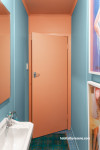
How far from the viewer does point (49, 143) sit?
2027 mm

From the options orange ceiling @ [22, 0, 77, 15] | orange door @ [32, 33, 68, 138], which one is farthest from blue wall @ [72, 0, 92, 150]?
orange door @ [32, 33, 68, 138]

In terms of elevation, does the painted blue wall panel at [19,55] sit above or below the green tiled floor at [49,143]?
above

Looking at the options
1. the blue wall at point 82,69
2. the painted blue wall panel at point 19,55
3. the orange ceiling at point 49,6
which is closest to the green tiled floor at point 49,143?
the blue wall at point 82,69

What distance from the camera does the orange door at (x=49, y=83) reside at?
2.19 metres

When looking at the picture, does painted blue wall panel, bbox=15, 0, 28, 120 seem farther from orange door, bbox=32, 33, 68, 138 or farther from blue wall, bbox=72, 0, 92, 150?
blue wall, bbox=72, 0, 92, 150

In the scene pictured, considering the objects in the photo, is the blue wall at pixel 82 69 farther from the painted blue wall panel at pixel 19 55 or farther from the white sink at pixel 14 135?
the painted blue wall panel at pixel 19 55

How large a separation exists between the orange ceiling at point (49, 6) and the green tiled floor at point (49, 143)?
232 cm

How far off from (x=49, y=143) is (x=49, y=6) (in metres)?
2.34

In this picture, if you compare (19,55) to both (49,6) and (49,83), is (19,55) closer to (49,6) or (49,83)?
(49,83)

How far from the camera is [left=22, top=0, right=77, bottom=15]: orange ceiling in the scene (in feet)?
6.52

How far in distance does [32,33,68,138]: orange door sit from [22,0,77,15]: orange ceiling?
1.56 feet

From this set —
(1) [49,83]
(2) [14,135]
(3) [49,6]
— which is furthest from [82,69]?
(3) [49,6]

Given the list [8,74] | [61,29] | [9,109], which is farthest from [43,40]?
[9,109]

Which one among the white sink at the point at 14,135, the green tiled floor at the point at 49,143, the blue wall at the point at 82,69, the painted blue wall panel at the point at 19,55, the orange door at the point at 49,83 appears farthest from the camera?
the orange door at the point at 49,83
